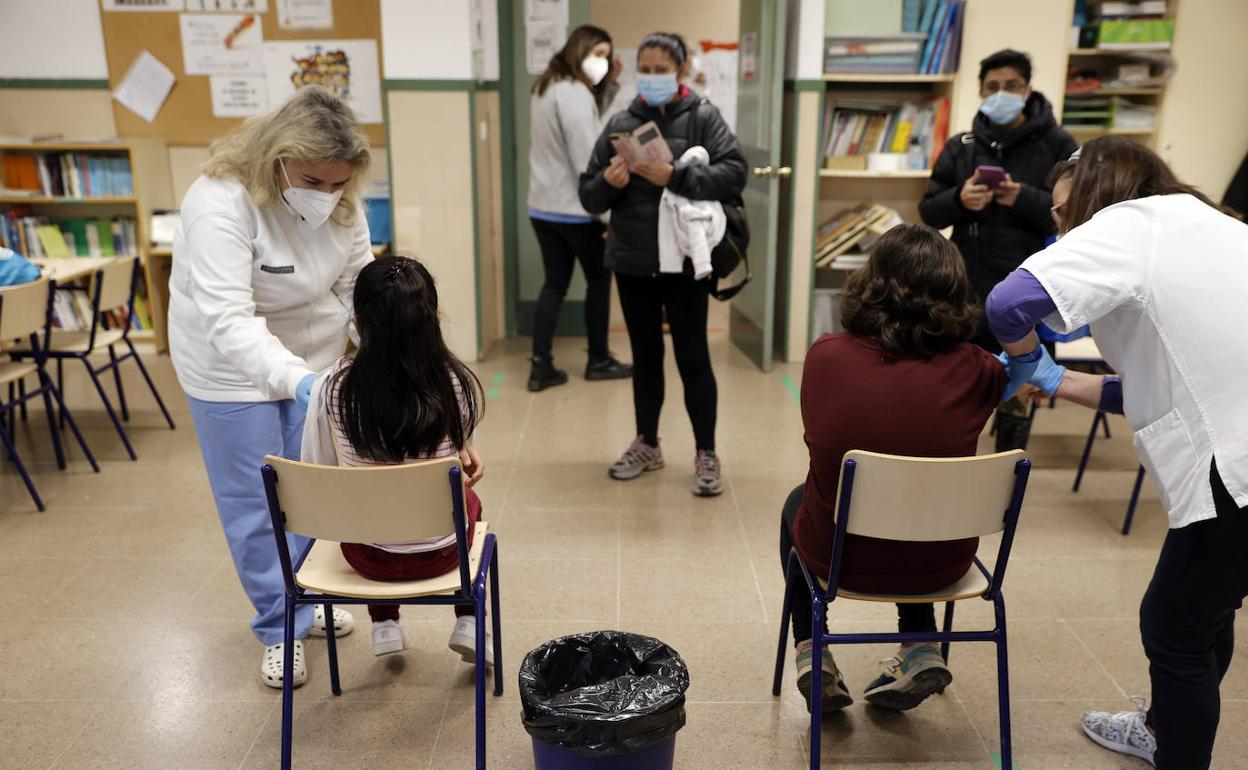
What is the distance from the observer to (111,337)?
403 centimetres

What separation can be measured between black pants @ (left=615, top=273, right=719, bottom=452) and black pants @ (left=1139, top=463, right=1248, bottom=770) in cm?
171

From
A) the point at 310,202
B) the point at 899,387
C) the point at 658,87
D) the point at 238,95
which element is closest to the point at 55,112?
the point at 238,95

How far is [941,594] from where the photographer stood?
74.8 inches

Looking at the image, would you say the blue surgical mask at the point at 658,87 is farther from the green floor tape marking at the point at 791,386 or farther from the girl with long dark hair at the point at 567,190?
the green floor tape marking at the point at 791,386

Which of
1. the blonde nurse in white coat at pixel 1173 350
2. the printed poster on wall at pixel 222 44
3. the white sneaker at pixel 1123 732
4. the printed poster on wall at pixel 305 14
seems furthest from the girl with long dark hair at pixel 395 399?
the printed poster on wall at pixel 222 44

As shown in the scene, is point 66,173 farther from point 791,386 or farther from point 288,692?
point 288,692

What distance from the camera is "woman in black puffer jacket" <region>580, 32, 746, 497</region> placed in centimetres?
311

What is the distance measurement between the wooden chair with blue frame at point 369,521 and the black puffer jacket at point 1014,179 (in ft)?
6.78

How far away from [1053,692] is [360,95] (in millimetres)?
4388

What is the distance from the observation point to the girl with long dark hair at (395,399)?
187 cm

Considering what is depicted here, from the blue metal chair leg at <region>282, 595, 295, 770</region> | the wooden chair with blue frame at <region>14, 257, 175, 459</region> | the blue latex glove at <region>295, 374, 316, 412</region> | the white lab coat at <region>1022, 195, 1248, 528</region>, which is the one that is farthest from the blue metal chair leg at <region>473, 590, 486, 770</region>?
the wooden chair with blue frame at <region>14, 257, 175, 459</region>

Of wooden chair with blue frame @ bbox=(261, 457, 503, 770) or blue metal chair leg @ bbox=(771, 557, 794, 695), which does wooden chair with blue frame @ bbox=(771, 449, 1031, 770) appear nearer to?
blue metal chair leg @ bbox=(771, 557, 794, 695)

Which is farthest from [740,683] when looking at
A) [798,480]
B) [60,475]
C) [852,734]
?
[60,475]

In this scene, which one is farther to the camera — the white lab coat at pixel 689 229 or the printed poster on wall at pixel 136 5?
the printed poster on wall at pixel 136 5
